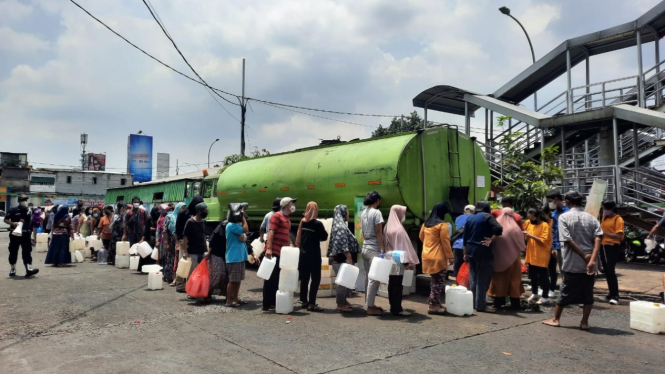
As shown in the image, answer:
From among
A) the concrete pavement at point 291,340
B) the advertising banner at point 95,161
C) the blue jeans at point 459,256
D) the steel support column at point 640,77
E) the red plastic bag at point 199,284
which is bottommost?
the concrete pavement at point 291,340

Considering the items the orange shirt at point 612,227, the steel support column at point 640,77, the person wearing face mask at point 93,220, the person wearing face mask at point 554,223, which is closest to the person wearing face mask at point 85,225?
the person wearing face mask at point 93,220

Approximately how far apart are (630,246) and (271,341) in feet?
39.3

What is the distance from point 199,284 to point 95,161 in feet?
224

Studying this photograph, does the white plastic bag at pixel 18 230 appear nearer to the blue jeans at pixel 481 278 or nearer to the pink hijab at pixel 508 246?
the blue jeans at pixel 481 278

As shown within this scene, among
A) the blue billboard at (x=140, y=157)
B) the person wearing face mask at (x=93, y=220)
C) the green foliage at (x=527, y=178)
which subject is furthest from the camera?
the blue billboard at (x=140, y=157)

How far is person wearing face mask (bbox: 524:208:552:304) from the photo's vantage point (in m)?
7.29

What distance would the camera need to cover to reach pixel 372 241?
6.75 meters

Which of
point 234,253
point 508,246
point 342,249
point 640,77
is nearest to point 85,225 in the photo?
point 234,253

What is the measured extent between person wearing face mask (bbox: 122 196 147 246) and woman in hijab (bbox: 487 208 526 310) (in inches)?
346

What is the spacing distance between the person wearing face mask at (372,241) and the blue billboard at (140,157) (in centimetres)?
4851

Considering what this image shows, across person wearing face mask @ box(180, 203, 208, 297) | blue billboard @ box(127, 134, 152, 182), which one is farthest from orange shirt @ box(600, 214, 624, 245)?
blue billboard @ box(127, 134, 152, 182)

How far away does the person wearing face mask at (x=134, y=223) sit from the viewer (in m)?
12.0

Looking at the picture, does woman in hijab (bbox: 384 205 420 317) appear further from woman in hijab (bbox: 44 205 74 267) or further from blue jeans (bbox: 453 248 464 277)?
woman in hijab (bbox: 44 205 74 267)

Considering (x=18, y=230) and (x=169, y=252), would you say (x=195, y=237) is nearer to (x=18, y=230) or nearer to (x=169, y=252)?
(x=169, y=252)
